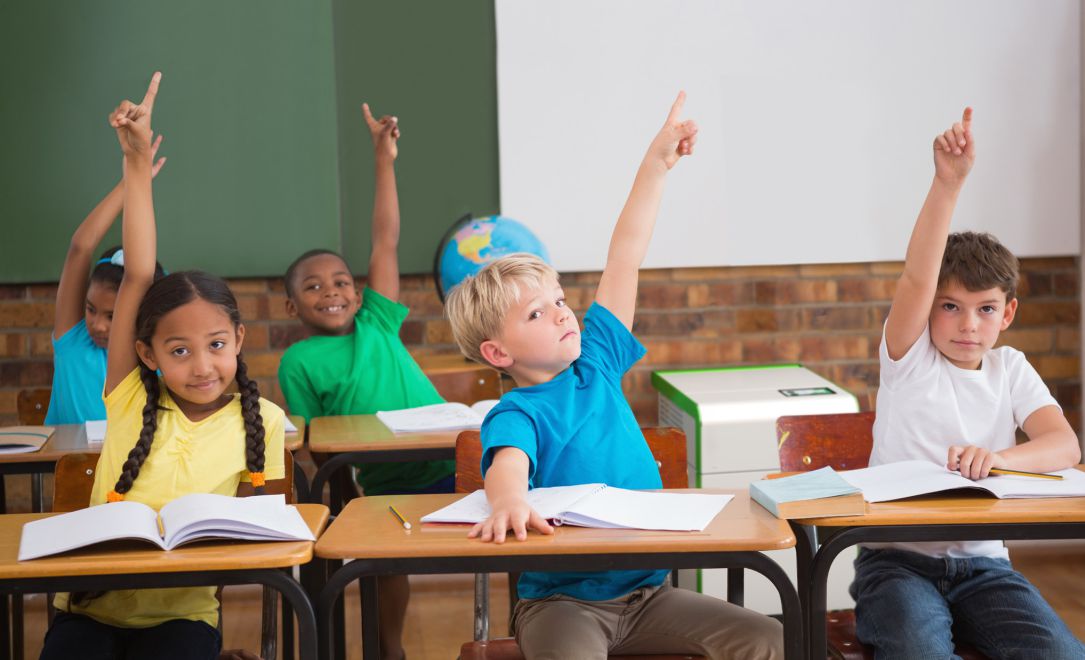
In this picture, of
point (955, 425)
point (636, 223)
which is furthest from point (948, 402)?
point (636, 223)

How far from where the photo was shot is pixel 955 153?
2084 millimetres

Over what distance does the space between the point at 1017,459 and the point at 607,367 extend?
753 mm

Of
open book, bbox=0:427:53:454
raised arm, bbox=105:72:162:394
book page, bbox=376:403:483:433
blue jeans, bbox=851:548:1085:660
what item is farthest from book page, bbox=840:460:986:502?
open book, bbox=0:427:53:454

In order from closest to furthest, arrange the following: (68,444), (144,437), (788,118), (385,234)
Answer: (144,437)
(68,444)
(385,234)
(788,118)

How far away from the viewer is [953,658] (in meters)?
1.86

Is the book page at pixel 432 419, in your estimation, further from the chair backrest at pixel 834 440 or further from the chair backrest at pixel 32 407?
the chair backrest at pixel 32 407

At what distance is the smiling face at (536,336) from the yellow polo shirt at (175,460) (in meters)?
0.50

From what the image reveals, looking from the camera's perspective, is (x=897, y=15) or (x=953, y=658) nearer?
(x=953, y=658)

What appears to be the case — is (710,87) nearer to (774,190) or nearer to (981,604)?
(774,190)

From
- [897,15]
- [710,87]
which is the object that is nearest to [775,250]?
[710,87]

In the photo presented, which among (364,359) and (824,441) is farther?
(364,359)

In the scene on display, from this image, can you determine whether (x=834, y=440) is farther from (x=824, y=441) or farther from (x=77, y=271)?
(x=77, y=271)

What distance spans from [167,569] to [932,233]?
1.46 m

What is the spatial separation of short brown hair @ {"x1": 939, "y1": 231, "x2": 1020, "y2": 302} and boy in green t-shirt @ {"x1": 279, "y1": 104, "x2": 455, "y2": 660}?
4.64 feet
